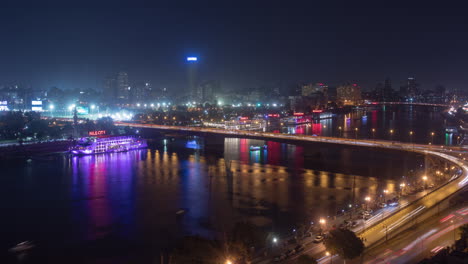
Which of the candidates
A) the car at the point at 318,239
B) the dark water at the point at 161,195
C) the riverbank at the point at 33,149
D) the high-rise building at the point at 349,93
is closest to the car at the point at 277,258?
the car at the point at 318,239

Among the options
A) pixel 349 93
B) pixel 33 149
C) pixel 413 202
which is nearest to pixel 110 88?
pixel 349 93

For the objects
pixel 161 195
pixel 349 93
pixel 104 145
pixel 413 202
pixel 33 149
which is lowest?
pixel 161 195

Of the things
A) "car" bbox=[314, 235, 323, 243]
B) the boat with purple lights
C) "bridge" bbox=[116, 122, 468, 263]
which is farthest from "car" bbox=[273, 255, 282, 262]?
the boat with purple lights

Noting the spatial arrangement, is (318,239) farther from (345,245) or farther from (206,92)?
(206,92)

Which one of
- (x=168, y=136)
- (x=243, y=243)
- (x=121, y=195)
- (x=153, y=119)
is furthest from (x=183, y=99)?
(x=243, y=243)

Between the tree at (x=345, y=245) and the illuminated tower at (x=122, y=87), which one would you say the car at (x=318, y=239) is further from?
the illuminated tower at (x=122, y=87)

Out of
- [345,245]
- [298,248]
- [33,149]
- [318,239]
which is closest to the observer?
[345,245]

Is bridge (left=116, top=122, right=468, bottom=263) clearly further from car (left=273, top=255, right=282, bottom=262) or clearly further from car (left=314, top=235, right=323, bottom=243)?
car (left=273, top=255, right=282, bottom=262)
